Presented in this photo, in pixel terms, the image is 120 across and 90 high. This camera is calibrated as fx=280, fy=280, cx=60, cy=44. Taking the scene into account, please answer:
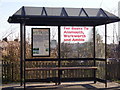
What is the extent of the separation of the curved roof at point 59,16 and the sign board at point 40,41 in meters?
0.36

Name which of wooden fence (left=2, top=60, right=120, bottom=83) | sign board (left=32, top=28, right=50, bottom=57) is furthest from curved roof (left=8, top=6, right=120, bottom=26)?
wooden fence (left=2, top=60, right=120, bottom=83)

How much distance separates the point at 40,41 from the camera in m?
12.9

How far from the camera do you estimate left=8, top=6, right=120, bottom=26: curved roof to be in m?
11.4

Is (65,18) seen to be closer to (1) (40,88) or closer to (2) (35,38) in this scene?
(2) (35,38)

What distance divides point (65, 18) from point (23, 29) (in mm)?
1979

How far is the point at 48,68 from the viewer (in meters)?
12.4

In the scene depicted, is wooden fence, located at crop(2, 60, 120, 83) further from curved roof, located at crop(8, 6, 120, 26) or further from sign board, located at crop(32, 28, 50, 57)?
curved roof, located at crop(8, 6, 120, 26)

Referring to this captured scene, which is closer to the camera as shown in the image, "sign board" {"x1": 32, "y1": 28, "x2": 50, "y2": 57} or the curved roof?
the curved roof

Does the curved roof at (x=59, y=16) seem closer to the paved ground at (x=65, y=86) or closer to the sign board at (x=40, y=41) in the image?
the sign board at (x=40, y=41)

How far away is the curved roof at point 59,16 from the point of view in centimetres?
1142

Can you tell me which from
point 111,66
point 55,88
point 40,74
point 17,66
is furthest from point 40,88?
point 111,66

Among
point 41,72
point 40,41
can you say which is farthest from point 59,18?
point 41,72

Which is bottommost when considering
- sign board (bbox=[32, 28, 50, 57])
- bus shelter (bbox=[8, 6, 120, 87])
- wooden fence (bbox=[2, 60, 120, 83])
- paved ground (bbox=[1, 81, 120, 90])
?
paved ground (bbox=[1, 81, 120, 90])

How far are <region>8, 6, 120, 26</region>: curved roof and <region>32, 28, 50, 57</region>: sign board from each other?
36 centimetres
